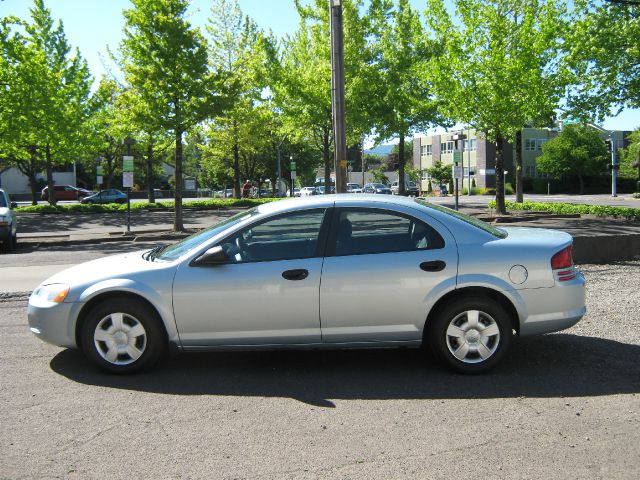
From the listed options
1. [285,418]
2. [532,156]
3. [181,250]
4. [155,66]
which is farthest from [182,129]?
[532,156]

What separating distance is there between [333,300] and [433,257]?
89cm

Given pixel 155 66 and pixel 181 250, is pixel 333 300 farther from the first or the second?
pixel 155 66

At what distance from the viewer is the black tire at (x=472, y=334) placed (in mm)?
5141

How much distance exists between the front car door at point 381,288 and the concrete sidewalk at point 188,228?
22.0ft

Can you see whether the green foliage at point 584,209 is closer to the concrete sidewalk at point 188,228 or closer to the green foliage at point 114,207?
the concrete sidewalk at point 188,228

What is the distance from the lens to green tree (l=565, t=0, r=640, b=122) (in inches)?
864

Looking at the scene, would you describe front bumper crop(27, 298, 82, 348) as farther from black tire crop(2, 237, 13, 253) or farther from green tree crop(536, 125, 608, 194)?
green tree crop(536, 125, 608, 194)

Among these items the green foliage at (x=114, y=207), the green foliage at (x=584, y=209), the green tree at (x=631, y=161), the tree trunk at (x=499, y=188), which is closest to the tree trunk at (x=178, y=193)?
the green foliage at (x=114, y=207)

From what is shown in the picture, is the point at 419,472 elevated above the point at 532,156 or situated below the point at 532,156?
below

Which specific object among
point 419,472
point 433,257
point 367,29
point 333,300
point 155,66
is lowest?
point 419,472

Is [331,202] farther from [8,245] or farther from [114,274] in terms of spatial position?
[8,245]

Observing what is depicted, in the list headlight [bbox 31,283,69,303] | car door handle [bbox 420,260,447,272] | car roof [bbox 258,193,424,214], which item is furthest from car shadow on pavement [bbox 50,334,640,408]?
car roof [bbox 258,193,424,214]

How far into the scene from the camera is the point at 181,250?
18.2ft

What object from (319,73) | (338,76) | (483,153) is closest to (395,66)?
(319,73)
